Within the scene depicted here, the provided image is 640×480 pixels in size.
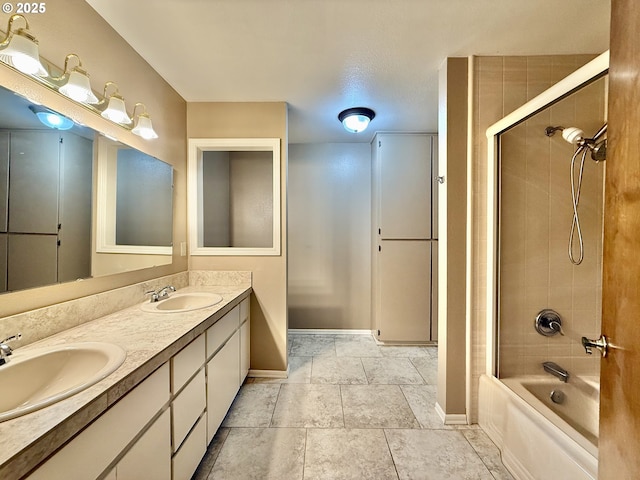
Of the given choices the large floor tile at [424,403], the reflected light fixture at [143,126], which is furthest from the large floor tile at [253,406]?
the reflected light fixture at [143,126]

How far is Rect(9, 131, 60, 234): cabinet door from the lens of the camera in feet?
3.39

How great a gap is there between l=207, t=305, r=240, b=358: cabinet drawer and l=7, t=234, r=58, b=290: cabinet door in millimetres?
752

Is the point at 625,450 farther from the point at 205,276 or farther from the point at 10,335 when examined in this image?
the point at 205,276

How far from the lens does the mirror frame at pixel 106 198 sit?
1425mm

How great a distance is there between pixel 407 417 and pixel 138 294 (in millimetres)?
2012

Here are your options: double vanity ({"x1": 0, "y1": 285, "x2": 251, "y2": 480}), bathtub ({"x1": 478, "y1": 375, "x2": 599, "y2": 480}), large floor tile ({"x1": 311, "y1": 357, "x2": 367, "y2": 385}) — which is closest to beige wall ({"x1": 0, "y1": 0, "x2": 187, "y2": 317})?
double vanity ({"x1": 0, "y1": 285, "x2": 251, "y2": 480})

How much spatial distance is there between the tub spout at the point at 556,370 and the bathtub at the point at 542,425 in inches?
1.2

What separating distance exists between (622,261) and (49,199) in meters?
2.13

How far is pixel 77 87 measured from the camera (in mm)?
1204

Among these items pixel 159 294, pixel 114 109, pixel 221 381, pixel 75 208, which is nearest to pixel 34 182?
pixel 75 208

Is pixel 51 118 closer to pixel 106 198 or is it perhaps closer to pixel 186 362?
pixel 106 198

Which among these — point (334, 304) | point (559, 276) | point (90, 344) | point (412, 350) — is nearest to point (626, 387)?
point (559, 276)

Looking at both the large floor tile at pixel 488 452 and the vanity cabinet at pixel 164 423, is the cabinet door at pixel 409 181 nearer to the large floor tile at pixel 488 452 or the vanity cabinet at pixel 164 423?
the large floor tile at pixel 488 452

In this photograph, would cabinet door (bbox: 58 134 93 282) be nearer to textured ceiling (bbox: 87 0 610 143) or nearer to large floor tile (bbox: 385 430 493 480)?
textured ceiling (bbox: 87 0 610 143)
